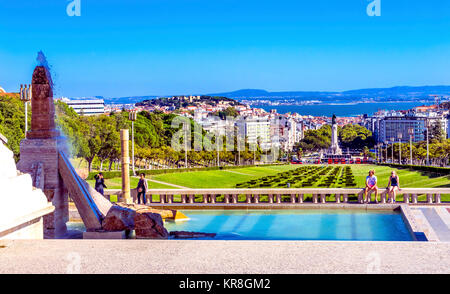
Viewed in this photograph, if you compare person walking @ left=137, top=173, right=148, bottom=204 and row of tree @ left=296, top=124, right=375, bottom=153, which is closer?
person walking @ left=137, top=173, right=148, bottom=204

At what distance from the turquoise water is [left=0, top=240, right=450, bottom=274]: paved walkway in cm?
639

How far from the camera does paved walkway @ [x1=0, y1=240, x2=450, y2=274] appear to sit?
4.10 meters

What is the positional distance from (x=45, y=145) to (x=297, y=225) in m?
5.87

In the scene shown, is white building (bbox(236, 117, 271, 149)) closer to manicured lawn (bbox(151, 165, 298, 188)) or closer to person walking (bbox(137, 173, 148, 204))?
manicured lawn (bbox(151, 165, 298, 188))

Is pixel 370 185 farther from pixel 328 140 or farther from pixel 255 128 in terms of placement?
pixel 255 128

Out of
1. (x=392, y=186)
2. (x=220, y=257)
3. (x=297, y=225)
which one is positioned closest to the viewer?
A: (x=220, y=257)

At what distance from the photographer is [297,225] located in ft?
42.7

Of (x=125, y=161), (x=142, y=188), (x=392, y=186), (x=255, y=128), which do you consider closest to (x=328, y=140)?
(x=255, y=128)

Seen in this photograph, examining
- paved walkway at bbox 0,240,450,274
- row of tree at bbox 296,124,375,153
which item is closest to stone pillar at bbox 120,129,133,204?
paved walkway at bbox 0,240,450,274

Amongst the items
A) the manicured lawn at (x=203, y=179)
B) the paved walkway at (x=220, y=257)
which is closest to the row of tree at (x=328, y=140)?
the manicured lawn at (x=203, y=179)

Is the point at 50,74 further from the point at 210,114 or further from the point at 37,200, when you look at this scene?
the point at 210,114

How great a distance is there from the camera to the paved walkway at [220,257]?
161 inches

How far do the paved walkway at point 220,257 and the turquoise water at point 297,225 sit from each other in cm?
639
